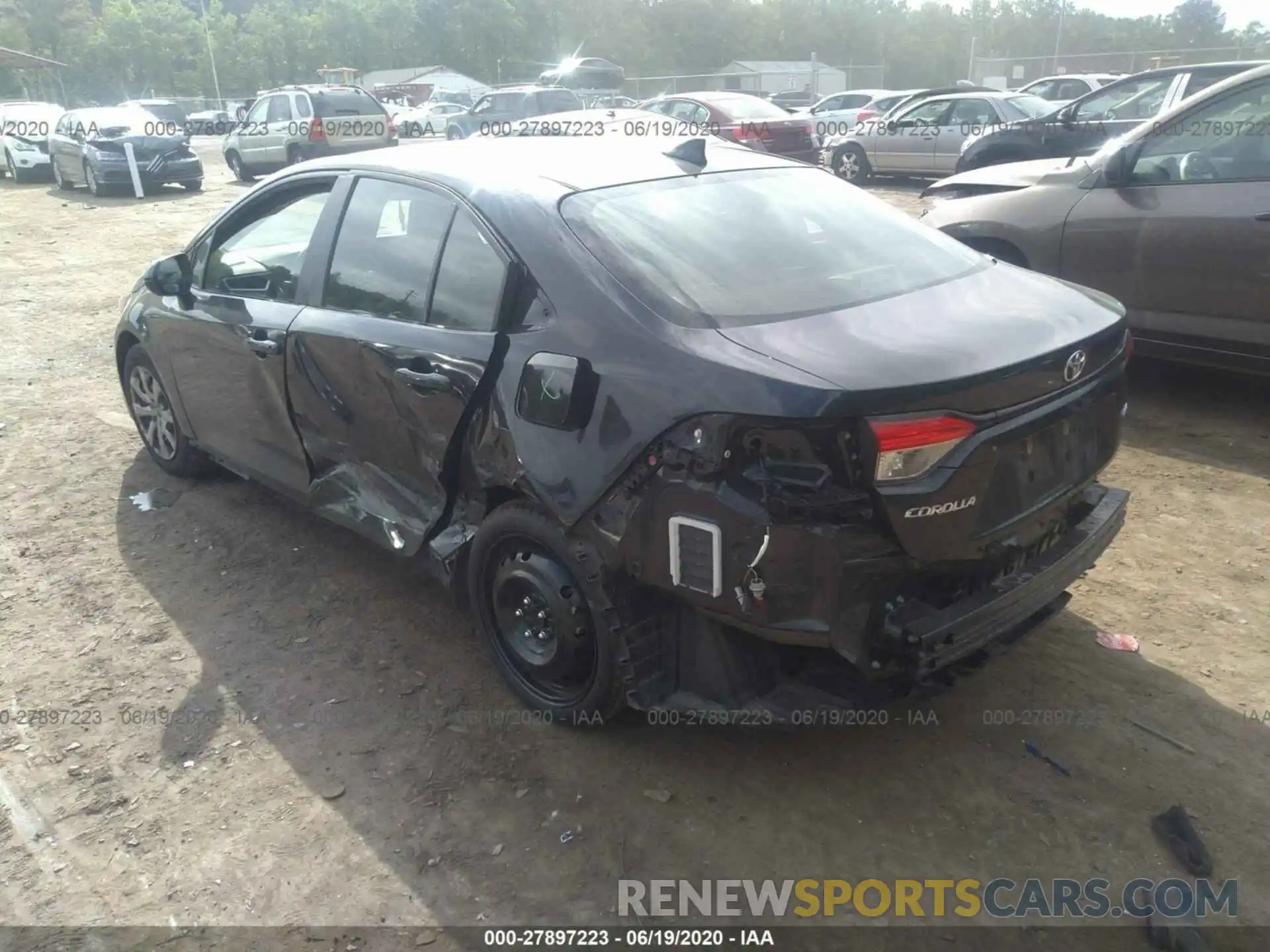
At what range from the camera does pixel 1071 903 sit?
243 centimetres

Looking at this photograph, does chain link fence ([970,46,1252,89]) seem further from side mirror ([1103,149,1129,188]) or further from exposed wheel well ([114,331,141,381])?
exposed wheel well ([114,331,141,381])

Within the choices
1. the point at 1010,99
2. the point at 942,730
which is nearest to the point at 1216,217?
the point at 942,730

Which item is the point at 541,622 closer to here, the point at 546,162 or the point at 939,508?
the point at 939,508

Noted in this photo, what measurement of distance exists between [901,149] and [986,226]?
1078 centimetres

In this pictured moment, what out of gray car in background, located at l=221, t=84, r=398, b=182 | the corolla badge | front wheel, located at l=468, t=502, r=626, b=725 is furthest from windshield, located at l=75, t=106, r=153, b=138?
the corolla badge

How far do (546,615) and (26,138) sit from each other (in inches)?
884

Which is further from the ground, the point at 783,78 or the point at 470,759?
the point at 783,78

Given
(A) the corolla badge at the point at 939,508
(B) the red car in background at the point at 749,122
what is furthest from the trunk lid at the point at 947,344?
(B) the red car in background at the point at 749,122

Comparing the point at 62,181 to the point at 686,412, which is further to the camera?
the point at 62,181

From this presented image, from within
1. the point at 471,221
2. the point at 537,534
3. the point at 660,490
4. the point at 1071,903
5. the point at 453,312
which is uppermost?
the point at 471,221

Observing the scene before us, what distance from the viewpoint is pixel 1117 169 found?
5293 millimetres

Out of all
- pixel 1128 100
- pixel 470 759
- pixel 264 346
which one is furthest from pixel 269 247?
pixel 1128 100

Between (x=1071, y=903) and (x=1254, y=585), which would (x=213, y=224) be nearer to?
(x=1071, y=903)

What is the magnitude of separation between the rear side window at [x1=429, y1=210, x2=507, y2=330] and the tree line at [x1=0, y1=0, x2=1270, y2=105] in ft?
199
